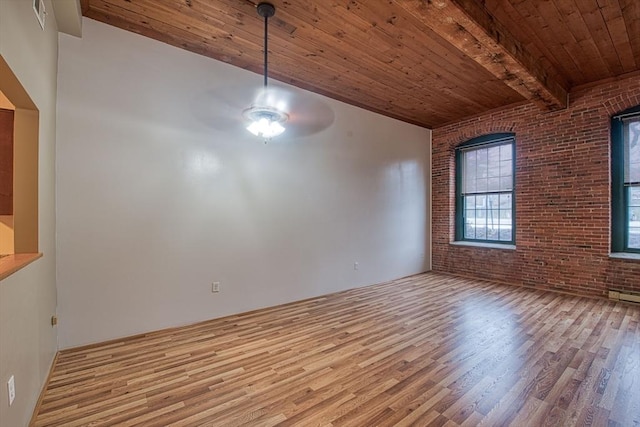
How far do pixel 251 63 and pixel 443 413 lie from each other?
3953 mm

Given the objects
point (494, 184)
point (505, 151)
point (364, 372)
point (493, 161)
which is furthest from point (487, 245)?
point (364, 372)

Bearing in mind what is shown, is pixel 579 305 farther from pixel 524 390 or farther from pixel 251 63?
pixel 251 63

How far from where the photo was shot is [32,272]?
185cm

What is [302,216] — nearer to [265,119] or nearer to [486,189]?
[265,119]

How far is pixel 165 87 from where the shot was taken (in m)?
3.19

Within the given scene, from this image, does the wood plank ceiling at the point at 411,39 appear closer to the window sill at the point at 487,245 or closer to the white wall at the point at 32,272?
the white wall at the point at 32,272

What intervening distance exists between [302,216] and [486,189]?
3.81m

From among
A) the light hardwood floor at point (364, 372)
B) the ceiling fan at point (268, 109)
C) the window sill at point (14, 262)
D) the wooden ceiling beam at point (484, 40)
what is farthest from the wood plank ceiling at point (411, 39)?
the light hardwood floor at point (364, 372)

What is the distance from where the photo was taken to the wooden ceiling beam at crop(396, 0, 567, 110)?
7.89 ft

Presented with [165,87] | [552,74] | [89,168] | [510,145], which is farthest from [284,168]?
[510,145]

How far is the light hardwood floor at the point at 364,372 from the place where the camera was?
1.87 meters

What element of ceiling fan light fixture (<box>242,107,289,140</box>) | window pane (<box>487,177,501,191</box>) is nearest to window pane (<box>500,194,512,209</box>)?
window pane (<box>487,177,501,191</box>)

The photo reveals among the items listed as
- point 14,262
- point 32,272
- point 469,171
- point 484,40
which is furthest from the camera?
point 469,171

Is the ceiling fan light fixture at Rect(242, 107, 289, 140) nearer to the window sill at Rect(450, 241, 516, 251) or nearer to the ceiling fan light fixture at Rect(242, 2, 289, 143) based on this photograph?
the ceiling fan light fixture at Rect(242, 2, 289, 143)
